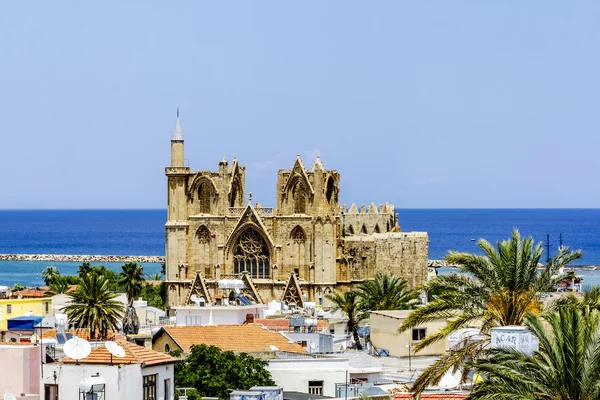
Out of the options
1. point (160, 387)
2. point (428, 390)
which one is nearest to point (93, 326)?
point (428, 390)

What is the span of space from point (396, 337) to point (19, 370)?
1061 inches

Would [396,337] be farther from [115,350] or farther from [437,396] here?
[115,350]

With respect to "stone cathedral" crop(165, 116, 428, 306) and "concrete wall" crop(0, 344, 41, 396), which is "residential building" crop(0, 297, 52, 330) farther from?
"concrete wall" crop(0, 344, 41, 396)

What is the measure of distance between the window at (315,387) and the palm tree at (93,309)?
14524mm

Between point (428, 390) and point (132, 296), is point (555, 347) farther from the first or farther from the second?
point (132, 296)

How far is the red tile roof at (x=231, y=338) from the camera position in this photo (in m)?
49.2

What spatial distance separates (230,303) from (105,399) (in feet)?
151

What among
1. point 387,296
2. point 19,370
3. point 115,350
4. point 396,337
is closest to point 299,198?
point 387,296

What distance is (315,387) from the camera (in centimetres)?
4344

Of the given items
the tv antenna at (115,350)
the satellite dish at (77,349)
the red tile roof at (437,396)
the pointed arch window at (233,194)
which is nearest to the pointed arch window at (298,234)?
the pointed arch window at (233,194)

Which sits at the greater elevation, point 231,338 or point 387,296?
point 387,296

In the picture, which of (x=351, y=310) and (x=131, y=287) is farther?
(x=131, y=287)

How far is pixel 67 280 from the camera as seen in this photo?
11544 cm

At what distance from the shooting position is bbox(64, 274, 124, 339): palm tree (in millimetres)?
58312
